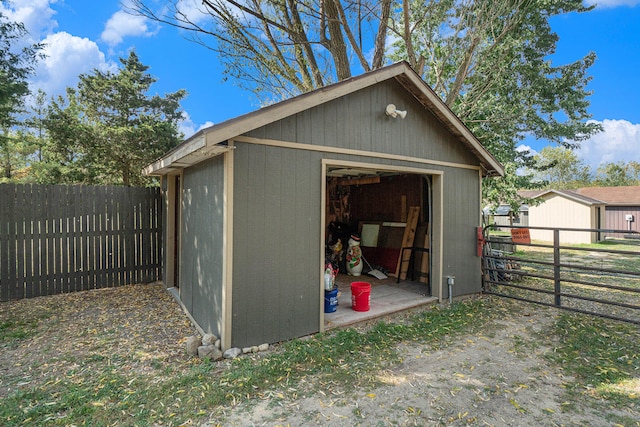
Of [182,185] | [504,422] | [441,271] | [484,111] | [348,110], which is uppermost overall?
[484,111]

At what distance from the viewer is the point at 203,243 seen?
4.21 meters

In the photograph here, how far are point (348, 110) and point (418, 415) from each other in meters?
3.53

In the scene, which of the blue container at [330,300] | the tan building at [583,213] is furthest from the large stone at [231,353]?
the tan building at [583,213]

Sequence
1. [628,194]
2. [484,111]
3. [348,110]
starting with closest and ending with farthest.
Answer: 1. [348,110]
2. [484,111]
3. [628,194]

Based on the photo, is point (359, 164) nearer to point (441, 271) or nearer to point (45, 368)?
point (441, 271)

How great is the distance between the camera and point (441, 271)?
18.1ft

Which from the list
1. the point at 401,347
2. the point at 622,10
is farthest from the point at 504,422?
the point at 622,10

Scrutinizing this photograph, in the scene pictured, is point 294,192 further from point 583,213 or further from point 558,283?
point 583,213

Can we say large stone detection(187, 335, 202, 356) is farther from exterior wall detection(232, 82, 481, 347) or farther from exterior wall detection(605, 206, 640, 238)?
exterior wall detection(605, 206, 640, 238)

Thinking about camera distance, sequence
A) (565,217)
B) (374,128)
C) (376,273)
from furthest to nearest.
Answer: (565,217) → (376,273) → (374,128)

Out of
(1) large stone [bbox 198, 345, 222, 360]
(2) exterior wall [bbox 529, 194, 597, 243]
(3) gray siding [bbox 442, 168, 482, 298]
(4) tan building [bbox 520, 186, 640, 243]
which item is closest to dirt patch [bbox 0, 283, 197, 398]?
(1) large stone [bbox 198, 345, 222, 360]

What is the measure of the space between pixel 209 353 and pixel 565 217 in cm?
2068

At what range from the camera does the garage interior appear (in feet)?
20.4

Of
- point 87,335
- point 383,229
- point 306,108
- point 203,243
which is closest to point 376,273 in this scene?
point 383,229
